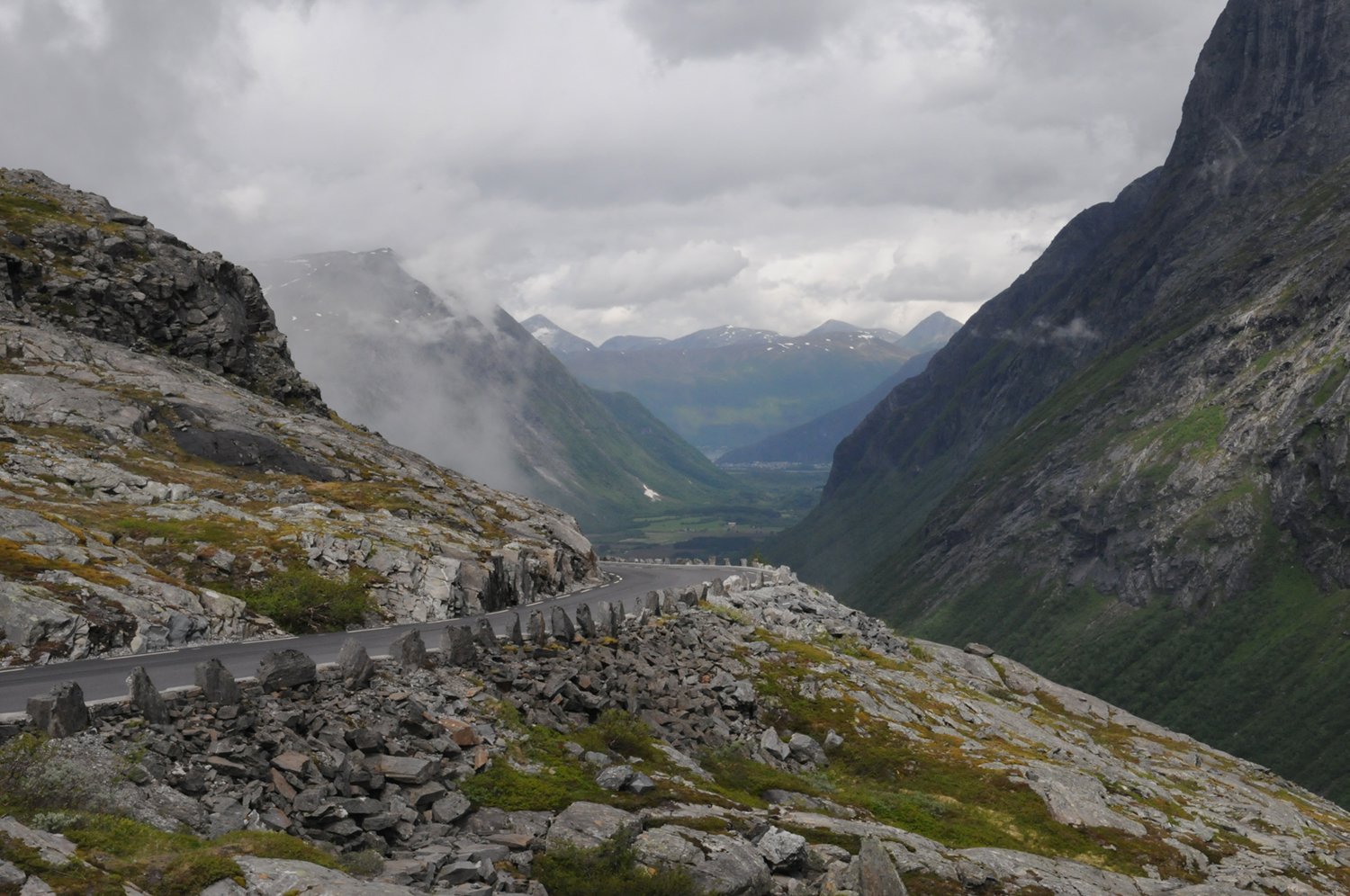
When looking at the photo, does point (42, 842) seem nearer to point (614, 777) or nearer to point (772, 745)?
point (614, 777)

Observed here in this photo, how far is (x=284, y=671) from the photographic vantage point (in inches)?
960

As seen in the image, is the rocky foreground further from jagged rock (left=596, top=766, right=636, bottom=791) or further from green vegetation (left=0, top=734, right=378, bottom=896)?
green vegetation (left=0, top=734, right=378, bottom=896)

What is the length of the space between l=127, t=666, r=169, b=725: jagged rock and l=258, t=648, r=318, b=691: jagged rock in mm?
3196

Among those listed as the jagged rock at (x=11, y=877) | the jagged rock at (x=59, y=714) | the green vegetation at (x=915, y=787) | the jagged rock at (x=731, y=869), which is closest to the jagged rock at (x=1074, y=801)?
the green vegetation at (x=915, y=787)

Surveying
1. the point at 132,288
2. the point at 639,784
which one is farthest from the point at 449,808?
the point at 132,288

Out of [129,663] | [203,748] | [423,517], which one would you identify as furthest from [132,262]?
[203,748]

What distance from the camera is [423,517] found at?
215 feet

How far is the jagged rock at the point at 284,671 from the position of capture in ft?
79.3

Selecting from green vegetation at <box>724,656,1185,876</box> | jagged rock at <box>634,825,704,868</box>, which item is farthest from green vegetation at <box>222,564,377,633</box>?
jagged rock at <box>634,825,704,868</box>

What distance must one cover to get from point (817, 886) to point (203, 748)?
14.0 meters

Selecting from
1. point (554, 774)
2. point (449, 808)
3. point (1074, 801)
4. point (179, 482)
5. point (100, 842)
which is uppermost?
point (179, 482)

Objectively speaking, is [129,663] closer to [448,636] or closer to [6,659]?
[6,659]

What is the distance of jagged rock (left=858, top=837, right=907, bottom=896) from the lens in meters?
21.4

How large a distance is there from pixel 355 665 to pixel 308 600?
21015mm
